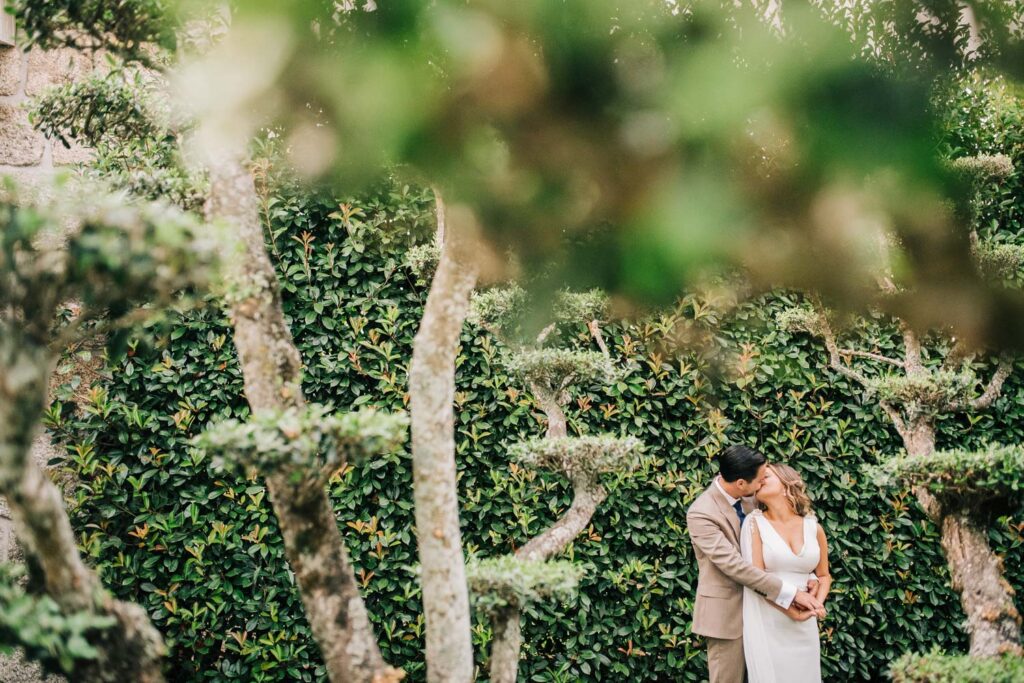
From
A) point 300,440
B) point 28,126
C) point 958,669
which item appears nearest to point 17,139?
point 28,126

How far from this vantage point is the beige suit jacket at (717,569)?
11.8 ft

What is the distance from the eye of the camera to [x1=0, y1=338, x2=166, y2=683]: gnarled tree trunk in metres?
1.44

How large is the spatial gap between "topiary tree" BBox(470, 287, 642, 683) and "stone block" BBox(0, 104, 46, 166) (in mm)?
2632

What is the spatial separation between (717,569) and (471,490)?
1.35m

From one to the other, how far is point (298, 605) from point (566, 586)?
6.85 ft

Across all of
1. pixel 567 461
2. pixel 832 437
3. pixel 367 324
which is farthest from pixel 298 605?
pixel 832 437

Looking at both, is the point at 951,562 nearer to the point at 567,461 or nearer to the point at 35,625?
the point at 567,461

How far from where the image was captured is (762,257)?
87 cm

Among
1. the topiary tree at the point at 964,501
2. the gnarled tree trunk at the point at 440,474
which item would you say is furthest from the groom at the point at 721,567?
the gnarled tree trunk at the point at 440,474

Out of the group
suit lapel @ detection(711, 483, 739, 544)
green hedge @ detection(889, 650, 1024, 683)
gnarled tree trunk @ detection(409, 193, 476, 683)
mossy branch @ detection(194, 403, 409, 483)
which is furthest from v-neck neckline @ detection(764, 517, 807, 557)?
mossy branch @ detection(194, 403, 409, 483)

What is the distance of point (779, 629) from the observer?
364 centimetres

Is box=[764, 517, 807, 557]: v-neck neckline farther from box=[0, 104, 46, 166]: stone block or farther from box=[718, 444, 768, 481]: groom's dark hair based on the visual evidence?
box=[0, 104, 46, 166]: stone block

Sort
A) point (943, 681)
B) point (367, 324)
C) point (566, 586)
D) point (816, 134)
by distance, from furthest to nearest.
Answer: point (367, 324) → point (943, 681) → point (566, 586) → point (816, 134)

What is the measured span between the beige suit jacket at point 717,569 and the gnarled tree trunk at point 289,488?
2190 millimetres
